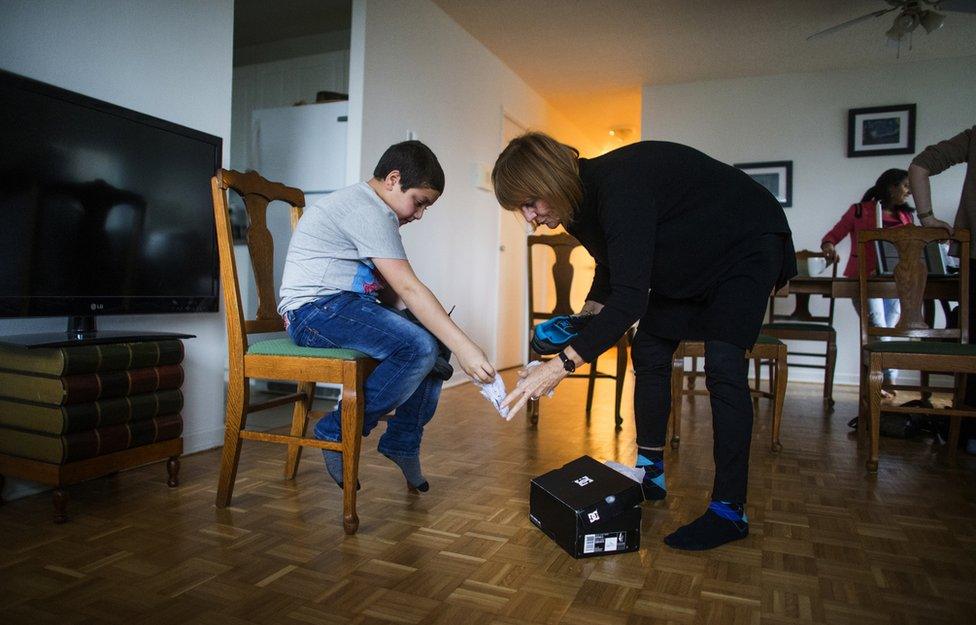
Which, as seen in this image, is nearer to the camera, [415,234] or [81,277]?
[81,277]

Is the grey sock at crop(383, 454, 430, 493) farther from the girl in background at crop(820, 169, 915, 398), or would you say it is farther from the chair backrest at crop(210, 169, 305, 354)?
the girl in background at crop(820, 169, 915, 398)

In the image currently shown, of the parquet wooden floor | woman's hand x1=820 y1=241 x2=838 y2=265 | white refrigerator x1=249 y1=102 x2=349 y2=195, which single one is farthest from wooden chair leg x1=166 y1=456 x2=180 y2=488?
woman's hand x1=820 y1=241 x2=838 y2=265

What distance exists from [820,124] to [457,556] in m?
5.35

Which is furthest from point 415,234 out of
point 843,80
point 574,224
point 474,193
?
point 843,80

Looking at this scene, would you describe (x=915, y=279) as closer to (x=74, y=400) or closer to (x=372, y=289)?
(x=372, y=289)

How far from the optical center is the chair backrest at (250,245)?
1681mm

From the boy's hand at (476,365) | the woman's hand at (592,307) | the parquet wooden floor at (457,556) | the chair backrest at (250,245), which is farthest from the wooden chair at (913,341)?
the chair backrest at (250,245)

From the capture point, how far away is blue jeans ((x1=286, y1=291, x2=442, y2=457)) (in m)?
1.61

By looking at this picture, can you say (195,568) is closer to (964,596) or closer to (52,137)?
(52,137)

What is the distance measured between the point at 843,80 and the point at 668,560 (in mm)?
5305

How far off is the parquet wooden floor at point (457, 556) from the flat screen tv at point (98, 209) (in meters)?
0.58

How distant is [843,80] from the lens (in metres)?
5.32

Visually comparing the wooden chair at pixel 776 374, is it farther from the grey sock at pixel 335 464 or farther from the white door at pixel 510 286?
the white door at pixel 510 286

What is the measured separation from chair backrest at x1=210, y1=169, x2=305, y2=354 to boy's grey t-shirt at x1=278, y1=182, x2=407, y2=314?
0.45 ft
